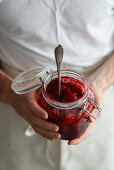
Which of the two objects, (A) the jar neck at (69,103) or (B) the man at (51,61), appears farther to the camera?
(B) the man at (51,61)

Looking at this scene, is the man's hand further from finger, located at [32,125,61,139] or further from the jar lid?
the jar lid

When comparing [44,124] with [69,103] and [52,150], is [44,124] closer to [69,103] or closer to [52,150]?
[69,103]

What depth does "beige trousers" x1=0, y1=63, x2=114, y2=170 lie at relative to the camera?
0.72 metres

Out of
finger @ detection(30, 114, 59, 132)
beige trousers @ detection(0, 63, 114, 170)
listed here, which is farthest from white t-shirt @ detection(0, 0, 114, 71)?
finger @ detection(30, 114, 59, 132)

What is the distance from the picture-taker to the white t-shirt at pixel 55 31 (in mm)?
598

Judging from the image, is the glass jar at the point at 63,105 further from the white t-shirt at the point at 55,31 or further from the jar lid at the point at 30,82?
the white t-shirt at the point at 55,31

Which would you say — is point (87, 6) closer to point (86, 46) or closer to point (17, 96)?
point (86, 46)

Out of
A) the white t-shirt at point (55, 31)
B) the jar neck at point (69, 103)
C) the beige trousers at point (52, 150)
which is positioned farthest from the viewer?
the beige trousers at point (52, 150)

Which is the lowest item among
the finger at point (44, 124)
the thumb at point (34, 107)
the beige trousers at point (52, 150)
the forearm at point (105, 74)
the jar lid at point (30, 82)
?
the beige trousers at point (52, 150)

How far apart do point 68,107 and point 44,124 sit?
9 centimetres

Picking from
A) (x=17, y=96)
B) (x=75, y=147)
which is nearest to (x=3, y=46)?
(x=17, y=96)

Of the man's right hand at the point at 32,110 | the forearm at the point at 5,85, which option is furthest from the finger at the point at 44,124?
the forearm at the point at 5,85

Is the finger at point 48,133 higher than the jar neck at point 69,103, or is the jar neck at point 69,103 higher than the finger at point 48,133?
the jar neck at point 69,103

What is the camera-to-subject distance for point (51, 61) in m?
0.71
